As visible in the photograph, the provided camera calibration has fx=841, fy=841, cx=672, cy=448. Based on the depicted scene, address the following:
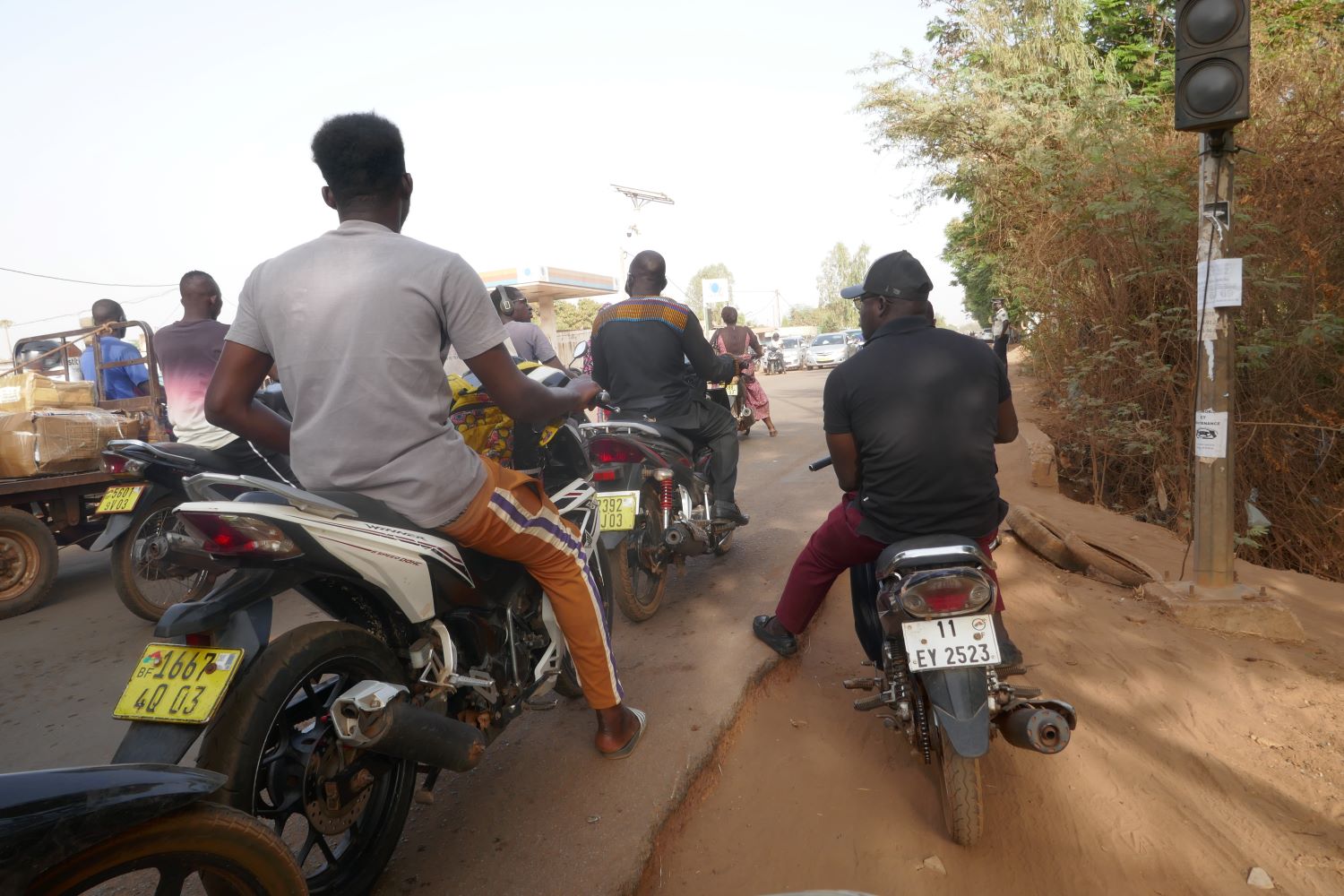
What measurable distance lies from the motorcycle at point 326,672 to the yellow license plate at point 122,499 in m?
3.45

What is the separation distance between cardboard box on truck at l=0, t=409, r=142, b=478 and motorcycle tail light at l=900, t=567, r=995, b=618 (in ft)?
19.6

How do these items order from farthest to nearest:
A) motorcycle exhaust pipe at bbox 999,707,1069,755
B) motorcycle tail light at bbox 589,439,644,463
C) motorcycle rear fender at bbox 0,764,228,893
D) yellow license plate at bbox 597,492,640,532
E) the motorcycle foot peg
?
motorcycle tail light at bbox 589,439,644,463 → yellow license plate at bbox 597,492,640,532 → the motorcycle foot peg → motorcycle exhaust pipe at bbox 999,707,1069,755 → motorcycle rear fender at bbox 0,764,228,893

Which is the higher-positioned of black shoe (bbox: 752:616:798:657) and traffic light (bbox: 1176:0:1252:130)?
traffic light (bbox: 1176:0:1252:130)

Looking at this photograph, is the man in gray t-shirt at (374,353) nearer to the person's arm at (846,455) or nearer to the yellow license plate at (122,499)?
the person's arm at (846,455)

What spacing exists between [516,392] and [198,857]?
146 centimetres

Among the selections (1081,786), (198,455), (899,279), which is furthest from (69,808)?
(198,455)

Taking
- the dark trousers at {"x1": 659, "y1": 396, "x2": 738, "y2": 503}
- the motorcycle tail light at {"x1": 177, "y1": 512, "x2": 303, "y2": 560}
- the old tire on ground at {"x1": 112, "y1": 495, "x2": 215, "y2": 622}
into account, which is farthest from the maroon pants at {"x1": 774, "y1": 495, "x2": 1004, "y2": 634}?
the old tire on ground at {"x1": 112, "y1": 495, "x2": 215, "y2": 622}

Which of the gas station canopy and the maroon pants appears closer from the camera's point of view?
the maroon pants

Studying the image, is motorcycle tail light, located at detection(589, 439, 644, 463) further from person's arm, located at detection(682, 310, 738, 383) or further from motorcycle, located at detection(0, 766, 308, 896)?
motorcycle, located at detection(0, 766, 308, 896)

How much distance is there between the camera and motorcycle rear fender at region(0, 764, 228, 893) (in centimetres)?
134

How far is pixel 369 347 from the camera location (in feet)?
7.51

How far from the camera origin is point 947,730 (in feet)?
8.46

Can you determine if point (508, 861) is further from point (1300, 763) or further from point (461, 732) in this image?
point (1300, 763)

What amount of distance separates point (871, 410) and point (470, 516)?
1488 mm
